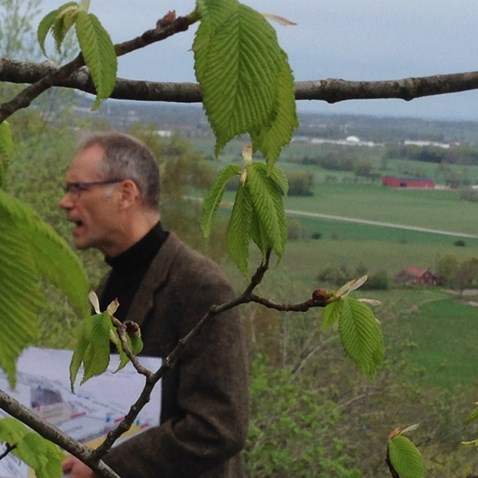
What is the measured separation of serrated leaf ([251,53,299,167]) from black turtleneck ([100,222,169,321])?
1.43 meters

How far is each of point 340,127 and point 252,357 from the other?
4.89 ft

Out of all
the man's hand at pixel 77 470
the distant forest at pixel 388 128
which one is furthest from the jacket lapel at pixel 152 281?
the distant forest at pixel 388 128

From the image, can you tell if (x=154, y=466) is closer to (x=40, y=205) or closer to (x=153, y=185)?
(x=153, y=185)

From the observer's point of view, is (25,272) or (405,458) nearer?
(25,272)

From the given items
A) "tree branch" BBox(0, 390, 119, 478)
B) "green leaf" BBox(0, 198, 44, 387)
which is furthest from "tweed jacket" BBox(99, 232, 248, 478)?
"green leaf" BBox(0, 198, 44, 387)

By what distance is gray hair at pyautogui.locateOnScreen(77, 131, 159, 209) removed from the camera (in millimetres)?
2113

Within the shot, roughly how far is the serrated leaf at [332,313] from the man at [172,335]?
0.89 m

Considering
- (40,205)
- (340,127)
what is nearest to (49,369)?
(340,127)

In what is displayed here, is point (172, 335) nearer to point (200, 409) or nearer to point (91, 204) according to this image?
point (200, 409)

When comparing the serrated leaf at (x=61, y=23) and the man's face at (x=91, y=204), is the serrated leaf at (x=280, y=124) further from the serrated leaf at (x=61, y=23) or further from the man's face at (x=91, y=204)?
the man's face at (x=91, y=204)

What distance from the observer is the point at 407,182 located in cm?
603

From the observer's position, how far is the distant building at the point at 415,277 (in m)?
5.73

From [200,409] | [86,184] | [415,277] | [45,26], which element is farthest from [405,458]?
[415,277]

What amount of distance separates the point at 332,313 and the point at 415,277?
4.98 meters
